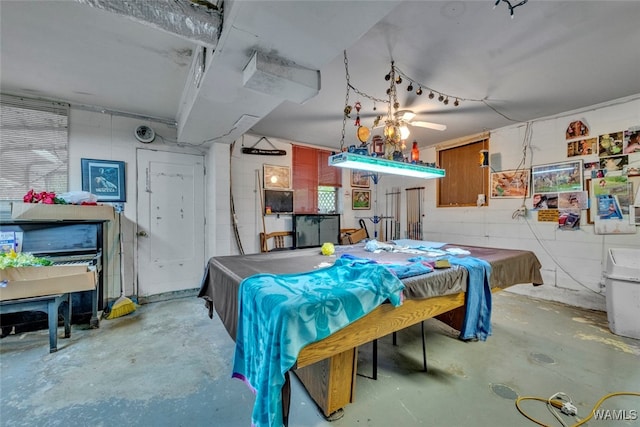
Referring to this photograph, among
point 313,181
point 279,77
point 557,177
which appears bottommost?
point 557,177

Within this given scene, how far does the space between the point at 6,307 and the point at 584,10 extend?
5243mm

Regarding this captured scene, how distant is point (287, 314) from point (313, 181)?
4401 millimetres

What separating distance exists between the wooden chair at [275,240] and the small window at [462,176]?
3249 mm

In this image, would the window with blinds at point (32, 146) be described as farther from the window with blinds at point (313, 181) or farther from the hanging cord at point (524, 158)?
the hanging cord at point (524, 158)

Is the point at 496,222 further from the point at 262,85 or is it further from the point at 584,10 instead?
the point at 262,85

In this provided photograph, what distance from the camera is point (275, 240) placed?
4934 mm

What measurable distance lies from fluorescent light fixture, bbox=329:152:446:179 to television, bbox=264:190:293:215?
253 centimetres

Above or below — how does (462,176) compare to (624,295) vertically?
above

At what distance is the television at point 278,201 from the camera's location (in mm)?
4832

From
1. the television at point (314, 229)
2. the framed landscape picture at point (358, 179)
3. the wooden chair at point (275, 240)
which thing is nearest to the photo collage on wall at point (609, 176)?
the framed landscape picture at point (358, 179)

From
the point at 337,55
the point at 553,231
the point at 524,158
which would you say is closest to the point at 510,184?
the point at 524,158

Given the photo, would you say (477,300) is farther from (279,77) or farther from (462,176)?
(462,176)

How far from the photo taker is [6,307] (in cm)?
230

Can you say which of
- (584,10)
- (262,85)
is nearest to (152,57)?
(262,85)
